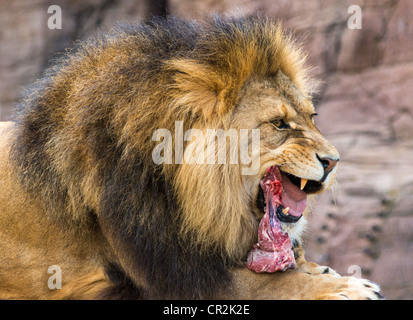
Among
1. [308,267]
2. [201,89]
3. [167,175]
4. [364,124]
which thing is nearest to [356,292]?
[308,267]

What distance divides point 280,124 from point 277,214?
0.51 metres

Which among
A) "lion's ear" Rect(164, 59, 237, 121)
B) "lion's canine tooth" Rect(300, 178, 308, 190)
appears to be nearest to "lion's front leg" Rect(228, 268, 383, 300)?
"lion's canine tooth" Rect(300, 178, 308, 190)

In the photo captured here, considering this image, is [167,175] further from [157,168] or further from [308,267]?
[308,267]

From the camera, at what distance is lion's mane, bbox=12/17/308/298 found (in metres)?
3.44

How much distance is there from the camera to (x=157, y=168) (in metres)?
3.44

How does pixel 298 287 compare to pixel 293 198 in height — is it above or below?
below

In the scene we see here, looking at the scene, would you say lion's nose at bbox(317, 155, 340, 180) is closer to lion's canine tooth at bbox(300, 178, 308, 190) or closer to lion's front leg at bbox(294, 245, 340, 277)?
lion's canine tooth at bbox(300, 178, 308, 190)

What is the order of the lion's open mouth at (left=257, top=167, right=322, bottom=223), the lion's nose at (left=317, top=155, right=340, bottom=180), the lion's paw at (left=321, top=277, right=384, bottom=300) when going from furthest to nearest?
the lion's open mouth at (left=257, top=167, right=322, bottom=223) → the lion's nose at (left=317, top=155, right=340, bottom=180) → the lion's paw at (left=321, top=277, right=384, bottom=300)

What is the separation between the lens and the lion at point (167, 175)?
3439 millimetres

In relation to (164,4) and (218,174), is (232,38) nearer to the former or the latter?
(218,174)

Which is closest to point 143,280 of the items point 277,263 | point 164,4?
point 277,263

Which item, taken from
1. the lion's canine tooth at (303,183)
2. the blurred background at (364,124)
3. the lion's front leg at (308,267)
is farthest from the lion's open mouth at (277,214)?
the blurred background at (364,124)

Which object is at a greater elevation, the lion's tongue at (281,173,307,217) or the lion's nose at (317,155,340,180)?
the lion's nose at (317,155,340,180)

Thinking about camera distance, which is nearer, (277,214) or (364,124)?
(277,214)
